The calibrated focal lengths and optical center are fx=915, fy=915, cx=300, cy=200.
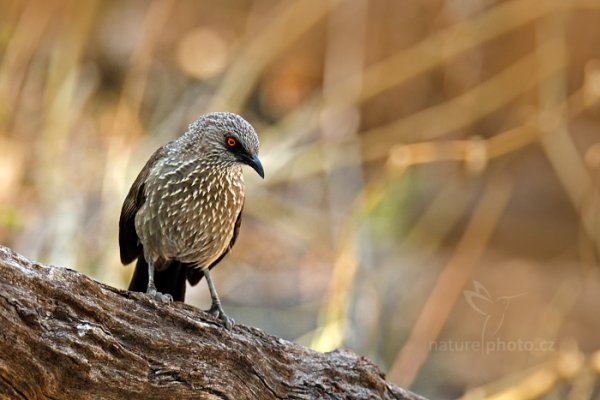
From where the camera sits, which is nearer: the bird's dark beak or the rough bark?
the rough bark

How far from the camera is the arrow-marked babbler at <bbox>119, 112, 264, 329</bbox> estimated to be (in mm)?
5000

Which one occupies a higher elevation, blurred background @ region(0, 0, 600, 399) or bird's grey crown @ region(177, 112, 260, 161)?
blurred background @ region(0, 0, 600, 399)

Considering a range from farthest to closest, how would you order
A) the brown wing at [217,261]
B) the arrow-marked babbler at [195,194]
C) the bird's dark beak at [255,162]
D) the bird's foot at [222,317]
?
the brown wing at [217,261]
the arrow-marked babbler at [195,194]
the bird's dark beak at [255,162]
the bird's foot at [222,317]

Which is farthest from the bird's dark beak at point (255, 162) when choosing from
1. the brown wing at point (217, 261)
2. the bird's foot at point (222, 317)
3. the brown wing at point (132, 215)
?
the bird's foot at point (222, 317)

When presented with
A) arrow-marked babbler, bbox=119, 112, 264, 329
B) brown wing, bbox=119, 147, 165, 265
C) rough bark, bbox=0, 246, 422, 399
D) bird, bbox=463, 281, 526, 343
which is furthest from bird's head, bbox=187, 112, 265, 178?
bird, bbox=463, 281, 526, 343

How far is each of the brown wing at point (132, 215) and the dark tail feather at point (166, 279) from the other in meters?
0.07

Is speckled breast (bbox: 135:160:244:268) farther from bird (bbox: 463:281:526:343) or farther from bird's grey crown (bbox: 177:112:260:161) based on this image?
bird (bbox: 463:281:526:343)

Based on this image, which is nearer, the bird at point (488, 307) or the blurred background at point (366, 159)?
the blurred background at point (366, 159)

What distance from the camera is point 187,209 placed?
197 inches

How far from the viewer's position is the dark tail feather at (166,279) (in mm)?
5336

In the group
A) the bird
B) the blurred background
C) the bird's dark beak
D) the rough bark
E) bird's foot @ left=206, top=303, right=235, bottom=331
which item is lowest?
the rough bark

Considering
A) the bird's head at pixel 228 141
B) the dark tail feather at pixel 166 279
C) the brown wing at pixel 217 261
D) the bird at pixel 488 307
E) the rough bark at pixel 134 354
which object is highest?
the bird at pixel 488 307

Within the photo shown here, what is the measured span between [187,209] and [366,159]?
508 cm

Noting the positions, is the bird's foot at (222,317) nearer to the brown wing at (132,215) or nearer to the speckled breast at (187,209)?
the speckled breast at (187,209)
